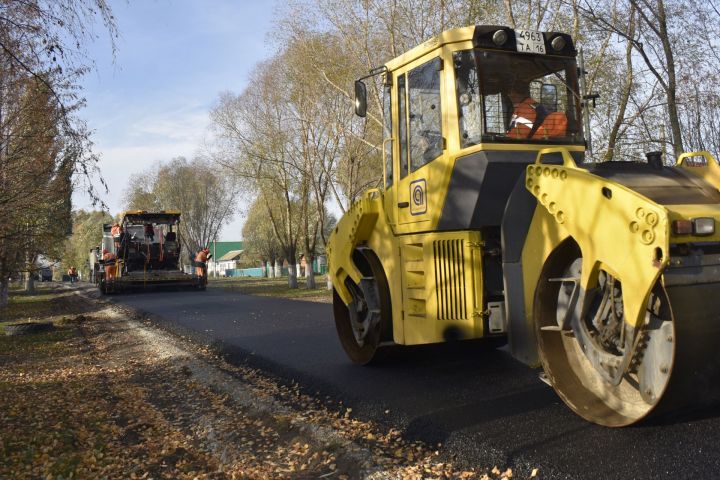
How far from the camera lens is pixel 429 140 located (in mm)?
5691

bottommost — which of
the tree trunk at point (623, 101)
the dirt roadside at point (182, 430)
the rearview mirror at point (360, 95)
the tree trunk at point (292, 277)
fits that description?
the dirt roadside at point (182, 430)

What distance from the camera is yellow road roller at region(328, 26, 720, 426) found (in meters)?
3.54

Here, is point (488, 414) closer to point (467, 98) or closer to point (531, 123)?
point (531, 123)

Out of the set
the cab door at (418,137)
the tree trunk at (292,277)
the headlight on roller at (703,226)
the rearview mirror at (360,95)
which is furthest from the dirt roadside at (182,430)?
the tree trunk at (292,277)

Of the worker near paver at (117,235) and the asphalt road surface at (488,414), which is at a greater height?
the worker near paver at (117,235)

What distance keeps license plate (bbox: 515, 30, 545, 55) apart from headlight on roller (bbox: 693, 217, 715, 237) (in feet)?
7.95

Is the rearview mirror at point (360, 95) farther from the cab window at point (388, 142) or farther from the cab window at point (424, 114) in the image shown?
the cab window at point (424, 114)

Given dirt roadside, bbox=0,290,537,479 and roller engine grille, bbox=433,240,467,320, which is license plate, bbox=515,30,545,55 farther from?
dirt roadside, bbox=0,290,537,479

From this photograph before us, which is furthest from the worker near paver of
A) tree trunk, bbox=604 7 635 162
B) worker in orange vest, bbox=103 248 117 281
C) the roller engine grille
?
the roller engine grille

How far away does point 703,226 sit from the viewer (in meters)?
3.46

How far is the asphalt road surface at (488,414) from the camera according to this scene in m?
3.77

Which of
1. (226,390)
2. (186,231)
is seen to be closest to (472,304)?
(226,390)

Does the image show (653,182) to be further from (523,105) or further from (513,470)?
(513,470)

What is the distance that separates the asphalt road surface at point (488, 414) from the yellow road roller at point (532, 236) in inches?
9.8
